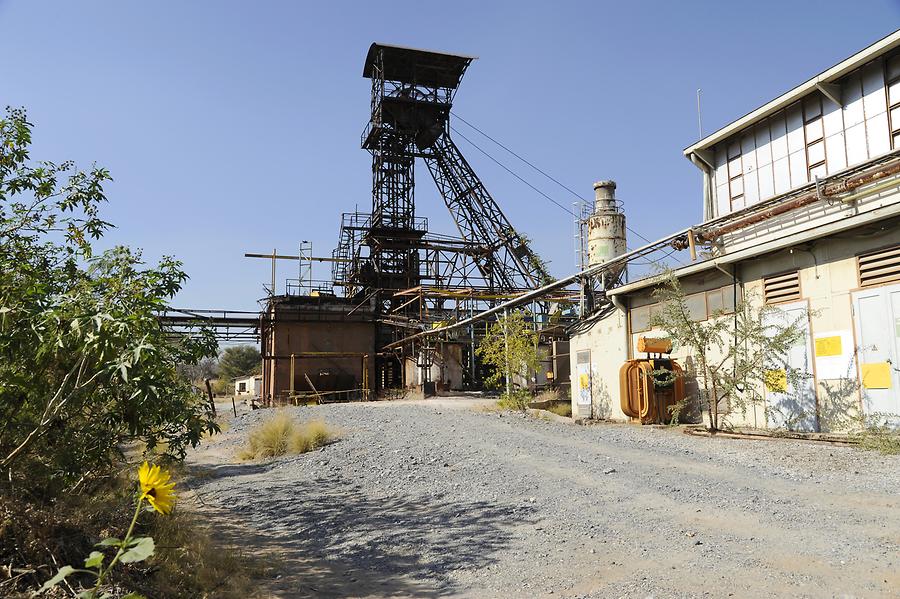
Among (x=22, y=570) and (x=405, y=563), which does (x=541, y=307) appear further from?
(x=22, y=570)

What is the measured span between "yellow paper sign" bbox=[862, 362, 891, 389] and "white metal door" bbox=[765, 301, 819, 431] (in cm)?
107

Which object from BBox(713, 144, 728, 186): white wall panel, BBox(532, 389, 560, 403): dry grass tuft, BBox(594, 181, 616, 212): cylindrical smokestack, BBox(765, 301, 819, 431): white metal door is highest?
BBox(594, 181, 616, 212): cylindrical smokestack

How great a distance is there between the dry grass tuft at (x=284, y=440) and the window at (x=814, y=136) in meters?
12.2

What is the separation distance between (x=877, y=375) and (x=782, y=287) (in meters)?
2.58

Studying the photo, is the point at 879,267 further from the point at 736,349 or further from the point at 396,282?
the point at 396,282

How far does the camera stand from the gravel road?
4.94 metres

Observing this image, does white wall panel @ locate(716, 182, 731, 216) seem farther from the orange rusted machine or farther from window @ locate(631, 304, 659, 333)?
the orange rusted machine

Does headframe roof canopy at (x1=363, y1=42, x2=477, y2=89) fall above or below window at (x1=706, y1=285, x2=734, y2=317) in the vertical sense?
above

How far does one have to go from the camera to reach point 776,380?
12414 millimetres

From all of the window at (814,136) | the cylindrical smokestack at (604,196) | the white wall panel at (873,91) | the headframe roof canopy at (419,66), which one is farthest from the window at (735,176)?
the headframe roof canopy at (419,66)

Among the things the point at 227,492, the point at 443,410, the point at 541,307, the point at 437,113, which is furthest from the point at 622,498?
the point at 437,113

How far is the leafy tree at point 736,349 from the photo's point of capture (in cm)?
1231

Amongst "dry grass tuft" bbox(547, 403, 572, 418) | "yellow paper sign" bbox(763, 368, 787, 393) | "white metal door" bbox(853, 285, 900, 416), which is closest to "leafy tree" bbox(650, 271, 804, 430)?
"yellow paper sign" bbox(763, 368, 787, 393)

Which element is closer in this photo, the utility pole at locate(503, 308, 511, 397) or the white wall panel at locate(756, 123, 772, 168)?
the white wall panel at locate(756, 123, 772, 168)
